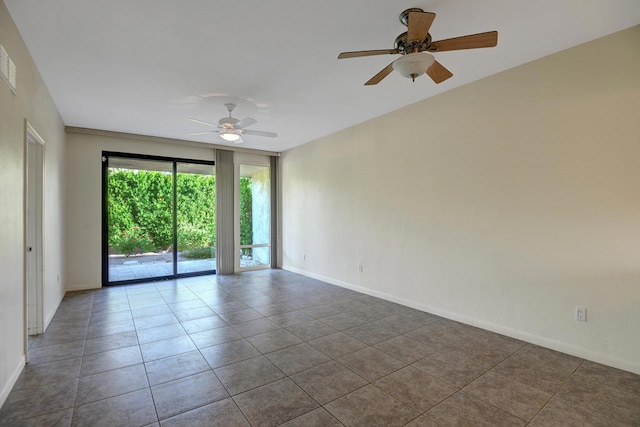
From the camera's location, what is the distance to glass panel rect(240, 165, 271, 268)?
6.90m

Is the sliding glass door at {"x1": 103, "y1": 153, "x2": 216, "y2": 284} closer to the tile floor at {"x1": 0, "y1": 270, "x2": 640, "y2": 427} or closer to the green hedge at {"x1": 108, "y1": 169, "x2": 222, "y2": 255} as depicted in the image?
the green hedge at {"x1": 108, "y1": 169, "x2": 222, "y2": 255}

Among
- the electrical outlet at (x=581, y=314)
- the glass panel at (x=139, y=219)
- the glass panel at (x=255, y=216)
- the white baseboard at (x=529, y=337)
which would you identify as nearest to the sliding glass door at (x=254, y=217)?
the glass panel at (x=255, y=216)

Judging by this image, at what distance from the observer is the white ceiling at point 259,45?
2.22 metres

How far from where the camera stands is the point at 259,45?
8.80 ft

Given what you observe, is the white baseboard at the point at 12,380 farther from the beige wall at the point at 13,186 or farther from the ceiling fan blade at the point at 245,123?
the ceiling fan blade at the point at 245,123

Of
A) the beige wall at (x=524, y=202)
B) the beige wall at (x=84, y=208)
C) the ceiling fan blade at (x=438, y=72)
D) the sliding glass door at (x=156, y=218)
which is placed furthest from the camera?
the sliding glass door at (x=156, y=218)

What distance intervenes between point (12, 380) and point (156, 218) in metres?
3.87

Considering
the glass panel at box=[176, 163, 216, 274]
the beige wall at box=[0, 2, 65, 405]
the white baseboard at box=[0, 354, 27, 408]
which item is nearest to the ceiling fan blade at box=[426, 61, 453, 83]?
the beige wall at box=[0, 2, 65, 405]

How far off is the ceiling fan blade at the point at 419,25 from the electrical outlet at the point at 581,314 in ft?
8.89

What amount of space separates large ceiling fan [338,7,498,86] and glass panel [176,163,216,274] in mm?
4923

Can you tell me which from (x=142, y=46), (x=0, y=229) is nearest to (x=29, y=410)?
(x=0, y=229)

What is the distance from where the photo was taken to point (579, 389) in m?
2.30

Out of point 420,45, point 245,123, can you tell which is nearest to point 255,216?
point 245,123

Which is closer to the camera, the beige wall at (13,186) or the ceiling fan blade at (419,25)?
the ceiling fan blade at (419,25)
